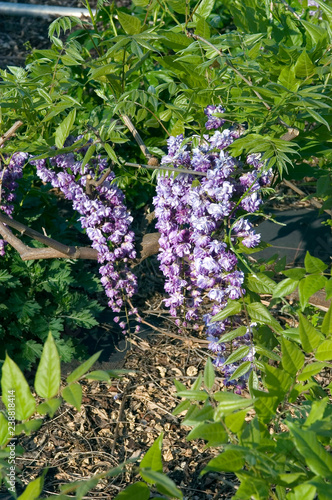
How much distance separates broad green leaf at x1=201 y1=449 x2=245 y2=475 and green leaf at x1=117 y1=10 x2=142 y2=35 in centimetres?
140

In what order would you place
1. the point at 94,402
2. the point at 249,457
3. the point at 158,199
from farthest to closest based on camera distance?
the point at 94,402
the point at 158,199
the point at 249,457

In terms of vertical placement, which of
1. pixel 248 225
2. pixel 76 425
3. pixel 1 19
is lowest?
pixel 76 425

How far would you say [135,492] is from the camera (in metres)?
1.02

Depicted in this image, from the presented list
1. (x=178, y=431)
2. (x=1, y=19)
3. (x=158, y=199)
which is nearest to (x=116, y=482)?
(x=178, y=431)

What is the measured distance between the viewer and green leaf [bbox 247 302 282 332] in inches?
70.3

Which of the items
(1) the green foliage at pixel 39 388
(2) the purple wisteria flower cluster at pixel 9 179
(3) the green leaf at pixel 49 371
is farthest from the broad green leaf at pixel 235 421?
(2) the purple wisteria flower cluster at pixel 9 179

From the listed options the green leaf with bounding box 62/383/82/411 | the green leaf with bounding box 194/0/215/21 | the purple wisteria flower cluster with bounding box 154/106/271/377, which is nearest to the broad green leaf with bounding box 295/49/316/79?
the purple wisteria flower cluster with bounding box 154/106/271/377

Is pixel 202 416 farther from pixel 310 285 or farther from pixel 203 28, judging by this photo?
pixel 203 28

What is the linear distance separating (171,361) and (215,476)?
0.68 m

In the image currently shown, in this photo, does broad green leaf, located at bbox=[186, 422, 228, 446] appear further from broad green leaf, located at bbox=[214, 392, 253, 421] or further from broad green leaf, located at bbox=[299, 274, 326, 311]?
broad green leaf, located at bbox=[299, 274, 326, 311]

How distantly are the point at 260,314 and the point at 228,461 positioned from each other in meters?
0.88

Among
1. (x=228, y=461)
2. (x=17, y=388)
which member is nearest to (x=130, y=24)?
(x=17, y=388)

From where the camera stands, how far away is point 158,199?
6.51 feet

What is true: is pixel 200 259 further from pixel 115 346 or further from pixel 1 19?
pixel 1 19
